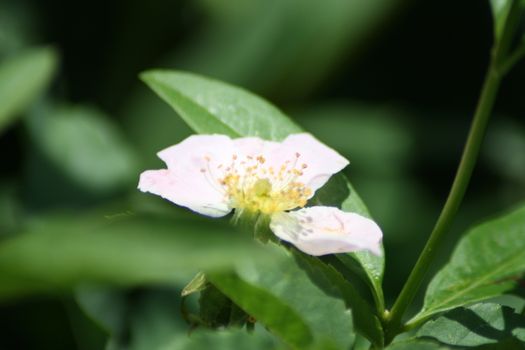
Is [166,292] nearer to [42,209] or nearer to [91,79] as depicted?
Result: [42,209]

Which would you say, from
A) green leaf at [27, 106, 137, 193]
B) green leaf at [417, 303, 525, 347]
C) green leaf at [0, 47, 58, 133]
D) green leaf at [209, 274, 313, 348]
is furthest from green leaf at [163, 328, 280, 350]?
green leaf at [27, 106, 137, 193]

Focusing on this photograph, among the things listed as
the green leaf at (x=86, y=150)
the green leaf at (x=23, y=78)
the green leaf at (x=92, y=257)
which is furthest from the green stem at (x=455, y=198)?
the green leaf at (x=86, y=150)

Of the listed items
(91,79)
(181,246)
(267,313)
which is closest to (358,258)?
(267,313)

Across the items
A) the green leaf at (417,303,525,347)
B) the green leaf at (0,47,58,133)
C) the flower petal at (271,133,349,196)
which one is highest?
the flower petal at (271,133,349,196)

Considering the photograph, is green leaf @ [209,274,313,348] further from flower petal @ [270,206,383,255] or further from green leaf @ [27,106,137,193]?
green leaf @ [27,106,137,193]

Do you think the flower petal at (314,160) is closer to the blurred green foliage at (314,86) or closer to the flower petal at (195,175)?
the flower petal at (195,175)

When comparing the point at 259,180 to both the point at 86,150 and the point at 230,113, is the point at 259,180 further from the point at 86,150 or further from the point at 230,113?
the point at 86,150

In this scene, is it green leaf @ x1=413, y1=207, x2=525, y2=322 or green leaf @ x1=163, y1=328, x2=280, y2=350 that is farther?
green leaf @ x1=413, y1=207, x2=525, y2=322
